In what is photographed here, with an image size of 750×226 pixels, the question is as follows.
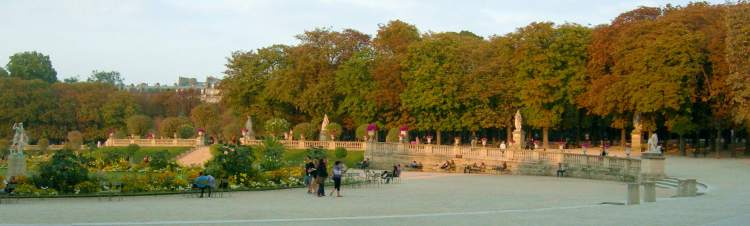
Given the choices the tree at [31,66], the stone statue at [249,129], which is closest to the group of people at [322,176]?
the stone statue at [249,129]

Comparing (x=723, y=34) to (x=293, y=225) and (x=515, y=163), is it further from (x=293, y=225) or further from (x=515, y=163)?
(x=293, y=225)

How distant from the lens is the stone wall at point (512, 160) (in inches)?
1484

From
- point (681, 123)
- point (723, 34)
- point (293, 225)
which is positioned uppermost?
point (723, 34)

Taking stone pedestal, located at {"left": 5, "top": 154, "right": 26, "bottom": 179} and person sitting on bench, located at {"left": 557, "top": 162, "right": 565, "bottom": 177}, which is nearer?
stone pedestal, located at {"left": 5, "top": 154, "right": 26, "bottom": 179}

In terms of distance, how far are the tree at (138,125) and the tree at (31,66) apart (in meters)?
39.3

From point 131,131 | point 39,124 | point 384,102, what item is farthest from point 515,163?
point 39,124

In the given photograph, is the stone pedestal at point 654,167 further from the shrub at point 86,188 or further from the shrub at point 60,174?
the shrub at point 60,174

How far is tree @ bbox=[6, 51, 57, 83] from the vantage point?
110375 millimetres

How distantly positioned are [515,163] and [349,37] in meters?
26.7

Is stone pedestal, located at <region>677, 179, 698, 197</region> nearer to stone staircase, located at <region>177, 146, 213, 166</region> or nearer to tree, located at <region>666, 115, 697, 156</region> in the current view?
tree, located at <region>666, 115, 697, 156</region>

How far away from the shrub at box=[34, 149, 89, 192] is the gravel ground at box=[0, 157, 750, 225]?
142cm

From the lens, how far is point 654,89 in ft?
159

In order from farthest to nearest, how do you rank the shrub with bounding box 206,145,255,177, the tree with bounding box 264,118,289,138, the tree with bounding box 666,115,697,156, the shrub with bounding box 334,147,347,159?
the tree with bounding box 264,118,289,138, the shrub with bounding box 334,147,347,159, the tree with bounding box 666,115,697,156, the shrub with bounding box 206,145,255,177

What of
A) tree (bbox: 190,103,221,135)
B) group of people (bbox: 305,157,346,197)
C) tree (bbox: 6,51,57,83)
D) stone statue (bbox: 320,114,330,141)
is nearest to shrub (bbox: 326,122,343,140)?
stone statue (bbox: 320,114,330,141)
